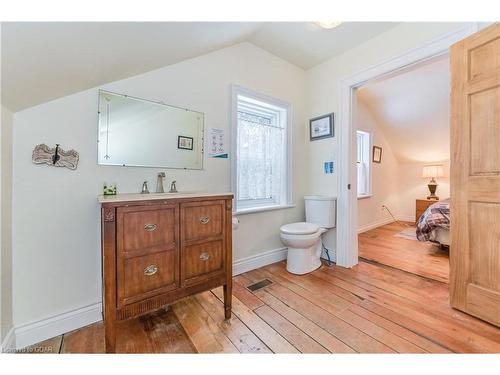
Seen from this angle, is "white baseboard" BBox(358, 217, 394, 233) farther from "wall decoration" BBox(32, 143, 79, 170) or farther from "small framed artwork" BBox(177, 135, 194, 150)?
"wall decoration" BBox(32, 143, 79, 170)

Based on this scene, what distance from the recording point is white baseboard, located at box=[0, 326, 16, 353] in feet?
3.68

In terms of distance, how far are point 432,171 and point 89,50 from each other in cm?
542

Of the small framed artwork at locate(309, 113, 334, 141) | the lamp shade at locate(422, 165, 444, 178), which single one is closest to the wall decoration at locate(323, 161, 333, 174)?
the small framed artwork at locate(309, 113, 334, 141)

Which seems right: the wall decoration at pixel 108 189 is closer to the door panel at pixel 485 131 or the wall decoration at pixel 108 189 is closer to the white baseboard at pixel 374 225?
the door panel at pixel 485 131

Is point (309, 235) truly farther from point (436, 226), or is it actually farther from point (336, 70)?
point (336, 70)

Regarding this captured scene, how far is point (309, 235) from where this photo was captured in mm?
2117

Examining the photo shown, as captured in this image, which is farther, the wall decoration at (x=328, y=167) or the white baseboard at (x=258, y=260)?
the wall decoration at (x=328, y=167)

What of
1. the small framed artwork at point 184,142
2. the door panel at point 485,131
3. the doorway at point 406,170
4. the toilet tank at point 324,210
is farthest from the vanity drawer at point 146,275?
the doorway at point 406,170

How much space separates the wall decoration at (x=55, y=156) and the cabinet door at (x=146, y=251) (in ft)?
2.00

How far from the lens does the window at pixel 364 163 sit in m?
4.00

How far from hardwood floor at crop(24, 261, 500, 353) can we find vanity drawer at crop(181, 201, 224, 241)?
2.01 ft

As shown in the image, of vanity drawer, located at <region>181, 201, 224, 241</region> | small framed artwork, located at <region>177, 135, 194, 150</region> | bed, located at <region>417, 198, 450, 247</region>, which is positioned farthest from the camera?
bed, located at <region>417, 198, 450, 247</region>

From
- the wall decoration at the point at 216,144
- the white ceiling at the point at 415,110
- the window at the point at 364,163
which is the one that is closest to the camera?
the wall decoration at the point at 216,144
